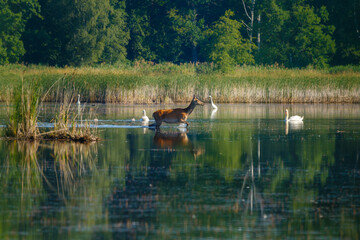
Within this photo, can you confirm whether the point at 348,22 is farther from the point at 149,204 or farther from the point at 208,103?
the point at 149,204

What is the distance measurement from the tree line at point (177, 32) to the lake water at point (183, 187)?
107 ft

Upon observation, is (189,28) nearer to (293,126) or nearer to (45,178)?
(293,126)

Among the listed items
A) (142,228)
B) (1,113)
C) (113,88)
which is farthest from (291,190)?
(113,88)

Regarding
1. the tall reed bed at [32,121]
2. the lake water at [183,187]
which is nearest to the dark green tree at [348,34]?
the lake water at [183,187]

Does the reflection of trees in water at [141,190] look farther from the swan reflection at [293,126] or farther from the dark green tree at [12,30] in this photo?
the dark green tree at [12,30]

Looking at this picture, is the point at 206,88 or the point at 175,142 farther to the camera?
the point at 206,88

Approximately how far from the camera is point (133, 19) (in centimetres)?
6756

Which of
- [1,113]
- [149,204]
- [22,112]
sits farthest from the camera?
[1,113]

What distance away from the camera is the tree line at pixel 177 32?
54469mm

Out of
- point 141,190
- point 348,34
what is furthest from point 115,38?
point 141,190

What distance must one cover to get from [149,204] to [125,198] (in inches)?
21.8

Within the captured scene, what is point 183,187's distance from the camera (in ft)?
33.9

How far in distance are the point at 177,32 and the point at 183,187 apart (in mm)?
56960

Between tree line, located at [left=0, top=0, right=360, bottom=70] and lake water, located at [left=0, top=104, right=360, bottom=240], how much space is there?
3263 centimetres
